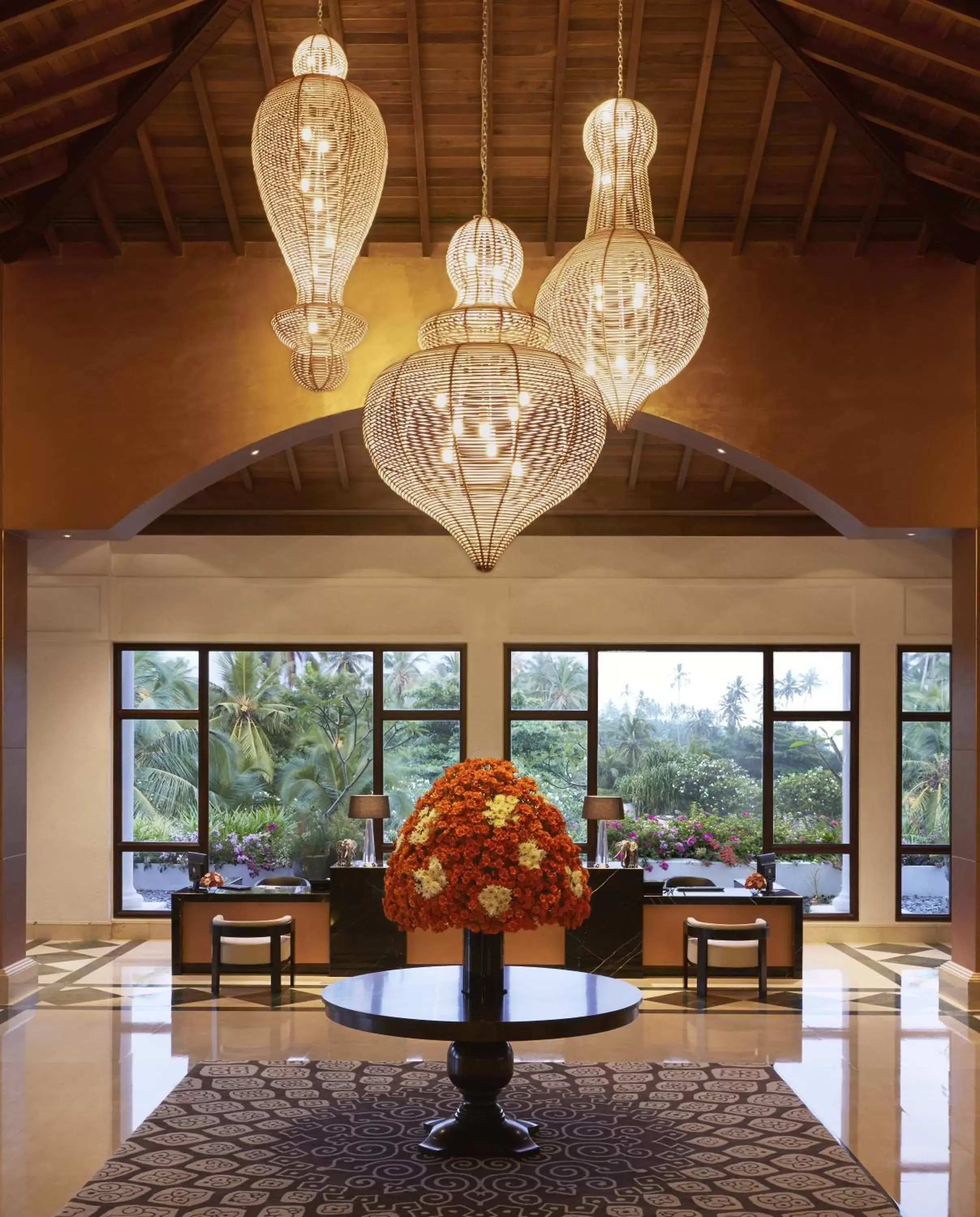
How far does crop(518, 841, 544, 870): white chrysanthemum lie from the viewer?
5.70 m

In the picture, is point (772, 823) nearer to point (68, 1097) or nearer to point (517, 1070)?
point (517, 1070)

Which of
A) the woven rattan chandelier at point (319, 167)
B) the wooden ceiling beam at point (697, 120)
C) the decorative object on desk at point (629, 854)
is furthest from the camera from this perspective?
the decorative object on desk at point (629, 854)

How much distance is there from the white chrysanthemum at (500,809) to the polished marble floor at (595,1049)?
85.3 inches

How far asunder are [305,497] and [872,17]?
6755mm

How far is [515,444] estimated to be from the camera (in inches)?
197

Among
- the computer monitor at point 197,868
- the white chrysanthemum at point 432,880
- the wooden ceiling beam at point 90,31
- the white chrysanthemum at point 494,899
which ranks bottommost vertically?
the computer monitor at point 197,868

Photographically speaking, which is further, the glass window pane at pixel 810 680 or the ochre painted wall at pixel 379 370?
the glass window pane at pixel 810 680

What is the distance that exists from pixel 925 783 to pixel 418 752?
15.7 ft

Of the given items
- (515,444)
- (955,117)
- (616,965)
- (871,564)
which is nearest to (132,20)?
(515,444)

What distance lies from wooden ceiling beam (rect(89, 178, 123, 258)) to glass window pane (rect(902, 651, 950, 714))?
784 centimetres

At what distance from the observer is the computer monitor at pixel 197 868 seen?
1031 cm

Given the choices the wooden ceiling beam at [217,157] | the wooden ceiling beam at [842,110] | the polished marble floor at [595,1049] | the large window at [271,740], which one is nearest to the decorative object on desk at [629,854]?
the polished marble floor at [595,1049]

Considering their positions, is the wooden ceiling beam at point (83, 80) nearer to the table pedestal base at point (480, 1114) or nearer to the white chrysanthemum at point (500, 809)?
the white chrysanthemum at point (500, 809)

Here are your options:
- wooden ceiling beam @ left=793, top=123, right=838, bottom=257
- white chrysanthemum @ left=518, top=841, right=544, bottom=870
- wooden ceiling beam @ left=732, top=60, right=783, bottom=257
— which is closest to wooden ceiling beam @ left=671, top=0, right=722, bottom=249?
wooden ceiling beam @ left=732, top=60, right=783, bottom=257
